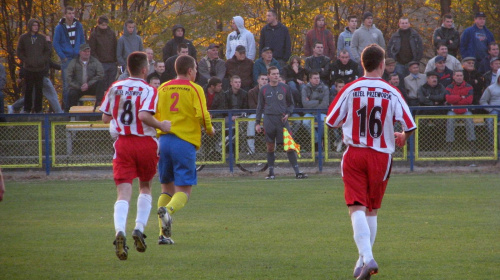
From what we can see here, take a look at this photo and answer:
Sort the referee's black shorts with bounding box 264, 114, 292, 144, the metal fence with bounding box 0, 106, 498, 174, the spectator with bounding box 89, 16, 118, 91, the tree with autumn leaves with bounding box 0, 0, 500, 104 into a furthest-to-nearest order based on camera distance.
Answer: the tree with autumn leaves with bounding box 0, 0, 500, 104 → the spectator with bounding box 89, 16, 118, 91 → the metal fence with bounding box 0, 106, 498, 174 → the referee's black shorts with bounding box 264, 114, 292, 144

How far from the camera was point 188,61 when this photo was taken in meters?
8.21

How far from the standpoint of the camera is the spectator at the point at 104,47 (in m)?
19.0

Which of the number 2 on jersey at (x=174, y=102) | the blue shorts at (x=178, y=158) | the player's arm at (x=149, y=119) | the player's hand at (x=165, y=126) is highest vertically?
the number 2 on jersey at (x=174, y=102)

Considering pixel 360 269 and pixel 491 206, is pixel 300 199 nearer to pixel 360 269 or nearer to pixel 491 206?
pixel 491 206

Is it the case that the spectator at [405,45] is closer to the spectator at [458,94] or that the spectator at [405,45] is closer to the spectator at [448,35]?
the spectator at [448,35]

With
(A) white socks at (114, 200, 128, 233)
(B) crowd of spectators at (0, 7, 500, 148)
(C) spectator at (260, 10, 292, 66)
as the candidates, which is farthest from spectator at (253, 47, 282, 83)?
(A) white socks at (114, 200, 128, 233)

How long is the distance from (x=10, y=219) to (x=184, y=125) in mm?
3577

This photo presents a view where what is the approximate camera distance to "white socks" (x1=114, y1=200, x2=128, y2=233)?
7.05m

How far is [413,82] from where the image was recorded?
18328 mm

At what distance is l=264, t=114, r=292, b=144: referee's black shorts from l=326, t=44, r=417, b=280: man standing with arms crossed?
934 cm

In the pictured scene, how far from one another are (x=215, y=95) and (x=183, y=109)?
9431 millimetres

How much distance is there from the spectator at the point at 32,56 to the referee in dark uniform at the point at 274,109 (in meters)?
6.05

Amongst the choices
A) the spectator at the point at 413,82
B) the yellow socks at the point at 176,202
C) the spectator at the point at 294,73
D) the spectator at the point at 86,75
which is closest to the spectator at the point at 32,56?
the spectator at the point at 86,75

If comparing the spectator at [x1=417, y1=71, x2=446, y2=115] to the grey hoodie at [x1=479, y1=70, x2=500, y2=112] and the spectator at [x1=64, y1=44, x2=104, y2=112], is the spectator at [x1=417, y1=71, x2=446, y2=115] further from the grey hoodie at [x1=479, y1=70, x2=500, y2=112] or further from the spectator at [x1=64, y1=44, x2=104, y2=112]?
the spectator at [x1=64, y1=44, x2=104, y2=112]
